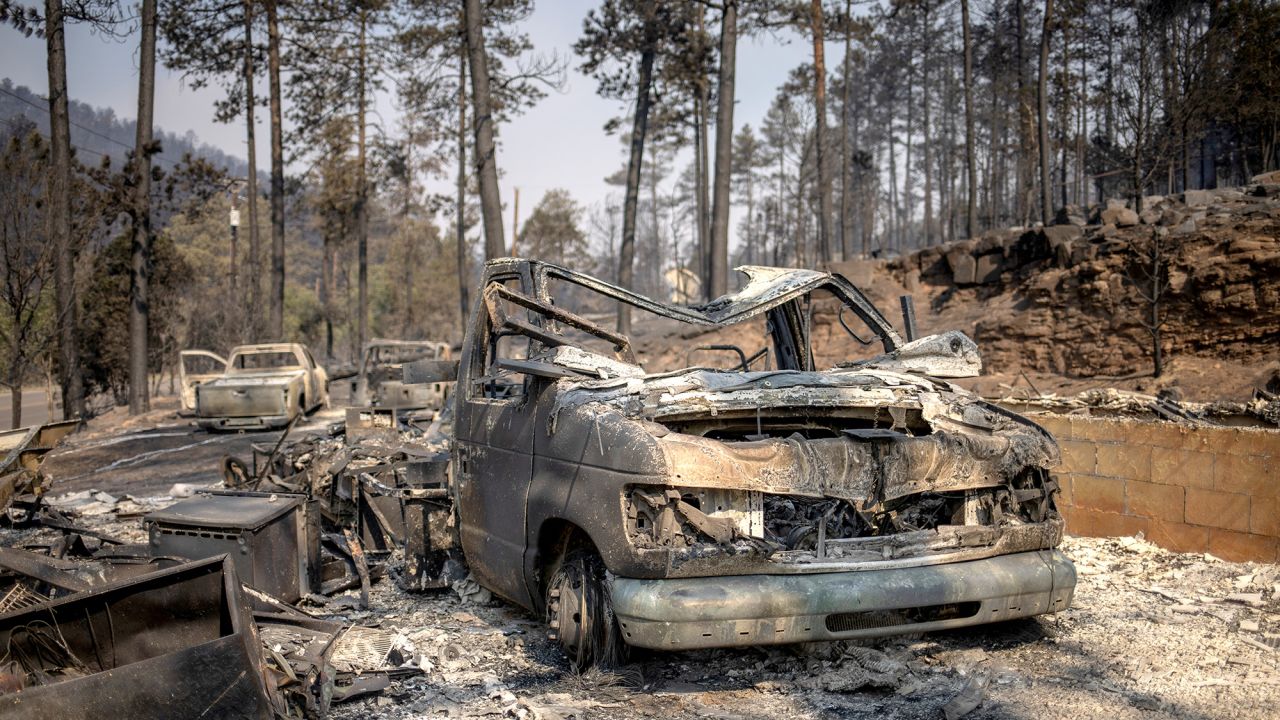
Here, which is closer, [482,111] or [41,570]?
[41,570]

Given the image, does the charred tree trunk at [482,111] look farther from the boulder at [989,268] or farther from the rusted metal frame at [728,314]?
the boulder at [989,268]

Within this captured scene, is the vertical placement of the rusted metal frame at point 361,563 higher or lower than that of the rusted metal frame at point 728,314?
lower

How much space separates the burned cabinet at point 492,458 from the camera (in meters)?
4.55

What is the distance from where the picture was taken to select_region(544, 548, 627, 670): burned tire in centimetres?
396

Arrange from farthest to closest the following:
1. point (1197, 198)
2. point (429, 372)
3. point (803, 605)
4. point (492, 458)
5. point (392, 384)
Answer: point (1197, 198), point (392, 384), point (429, 372), point (492, 458), point (803, 605)

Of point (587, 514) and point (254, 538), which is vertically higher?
point (587, 514)

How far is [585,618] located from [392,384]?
479 inches

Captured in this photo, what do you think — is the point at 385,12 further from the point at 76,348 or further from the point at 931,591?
the point at 931,591

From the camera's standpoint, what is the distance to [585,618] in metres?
3.99

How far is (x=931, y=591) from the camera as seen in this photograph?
12.3ft

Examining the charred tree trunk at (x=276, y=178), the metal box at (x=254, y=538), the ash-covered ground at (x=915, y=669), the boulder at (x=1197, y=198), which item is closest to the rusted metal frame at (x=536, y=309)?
the ash-covered ground at (x=915, y=669)

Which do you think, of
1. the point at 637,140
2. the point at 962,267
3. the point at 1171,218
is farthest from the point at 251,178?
the point at 1171,218

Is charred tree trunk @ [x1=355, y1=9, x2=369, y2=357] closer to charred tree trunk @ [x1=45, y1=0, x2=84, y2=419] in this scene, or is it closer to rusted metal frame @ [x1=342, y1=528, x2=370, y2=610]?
charred tree trunk @ [x1=45, y1=0, x2=84, y2=419]

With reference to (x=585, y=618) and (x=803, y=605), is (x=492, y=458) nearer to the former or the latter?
(x=585, y=618)
